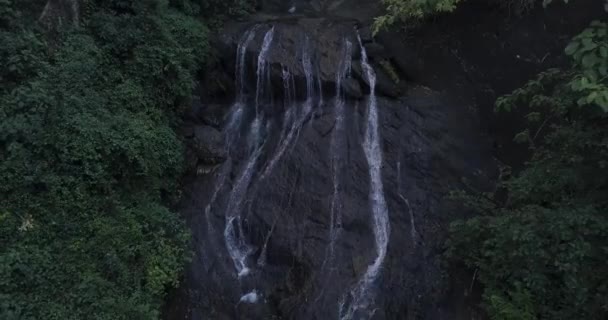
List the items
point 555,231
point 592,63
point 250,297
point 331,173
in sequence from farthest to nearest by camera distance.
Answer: point 331,173 < point 250,297 < point 555,231 < point 592,63

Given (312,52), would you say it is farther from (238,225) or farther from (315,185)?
(238,225)

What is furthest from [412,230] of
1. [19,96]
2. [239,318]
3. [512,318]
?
[19,96]

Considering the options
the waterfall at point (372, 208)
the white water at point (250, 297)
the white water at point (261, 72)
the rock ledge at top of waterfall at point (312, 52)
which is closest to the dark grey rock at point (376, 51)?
the rock ledge at top of waterfall at point (312, 52)

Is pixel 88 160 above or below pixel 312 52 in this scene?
below

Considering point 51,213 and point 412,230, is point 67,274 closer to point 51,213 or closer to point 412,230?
point 51,213

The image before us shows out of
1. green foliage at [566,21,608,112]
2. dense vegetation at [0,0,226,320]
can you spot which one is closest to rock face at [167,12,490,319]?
dense vegetation at [0,0,226,320]

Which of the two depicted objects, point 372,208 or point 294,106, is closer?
point 372,208

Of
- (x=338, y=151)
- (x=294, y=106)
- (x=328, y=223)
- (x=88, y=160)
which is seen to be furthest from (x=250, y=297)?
(x=294, y=106)
